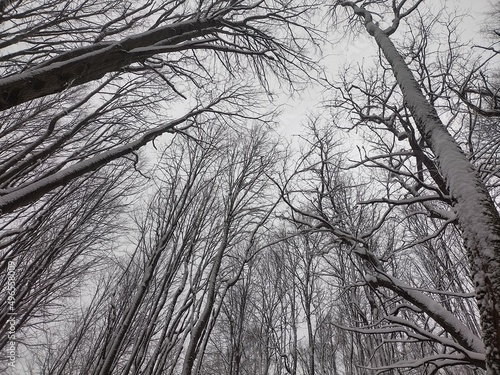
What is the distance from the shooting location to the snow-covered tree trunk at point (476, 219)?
1.47 m

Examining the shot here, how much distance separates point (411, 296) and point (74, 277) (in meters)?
8.32

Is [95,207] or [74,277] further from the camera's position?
[74,277]

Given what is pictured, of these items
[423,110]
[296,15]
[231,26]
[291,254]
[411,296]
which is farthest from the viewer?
[291,254]

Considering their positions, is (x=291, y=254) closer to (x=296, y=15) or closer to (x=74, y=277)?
(x=74, y=277)

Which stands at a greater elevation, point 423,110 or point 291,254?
point 291,254

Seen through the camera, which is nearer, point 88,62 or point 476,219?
point 476,219

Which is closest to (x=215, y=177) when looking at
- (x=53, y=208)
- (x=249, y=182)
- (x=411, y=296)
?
(x=249, y=182)

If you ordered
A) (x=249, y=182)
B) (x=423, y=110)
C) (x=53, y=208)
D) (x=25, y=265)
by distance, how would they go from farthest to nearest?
(x=249, y=182) < (x=25, y=265) < (x=53, y=208) < (x=423, y=110)

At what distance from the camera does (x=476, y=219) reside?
1713 millimetres

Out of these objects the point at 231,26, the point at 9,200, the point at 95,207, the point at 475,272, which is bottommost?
the point at 475,272

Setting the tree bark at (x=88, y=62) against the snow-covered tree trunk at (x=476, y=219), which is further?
the tree bark at (x=88, y=62)

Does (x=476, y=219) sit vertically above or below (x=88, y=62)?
below

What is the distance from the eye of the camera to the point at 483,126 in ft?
20.5

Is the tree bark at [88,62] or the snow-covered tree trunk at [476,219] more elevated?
the tree bark at [88,62]
